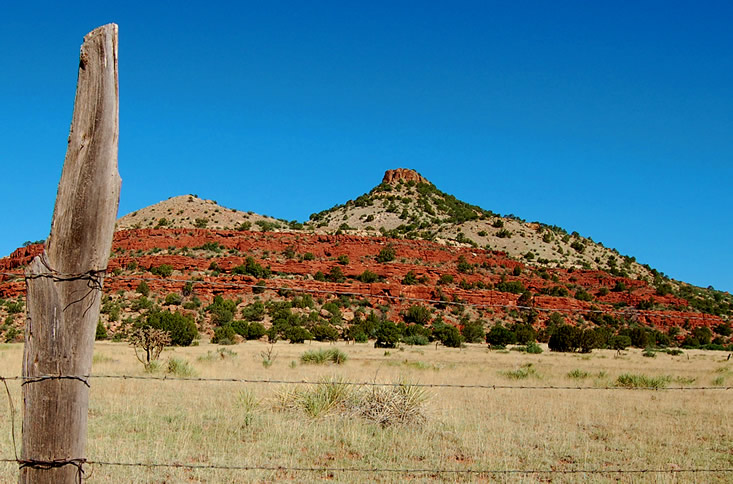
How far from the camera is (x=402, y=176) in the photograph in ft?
397

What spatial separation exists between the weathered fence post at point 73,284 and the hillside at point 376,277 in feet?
110

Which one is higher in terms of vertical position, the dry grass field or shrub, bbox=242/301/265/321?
shrub, bbox=242/301/265/321

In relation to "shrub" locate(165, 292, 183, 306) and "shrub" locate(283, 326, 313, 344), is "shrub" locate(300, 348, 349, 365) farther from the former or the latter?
"shrub" locate(165, 292, 183, 306)

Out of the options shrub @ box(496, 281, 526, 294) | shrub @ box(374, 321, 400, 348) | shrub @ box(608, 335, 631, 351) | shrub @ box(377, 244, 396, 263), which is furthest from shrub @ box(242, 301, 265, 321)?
shrub @ box(496, 281, 526, 294)

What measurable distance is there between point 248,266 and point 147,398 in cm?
5071

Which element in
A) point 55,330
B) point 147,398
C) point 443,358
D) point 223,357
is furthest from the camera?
point 443,358

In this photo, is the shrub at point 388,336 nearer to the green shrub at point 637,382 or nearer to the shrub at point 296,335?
the shrub at point 296,335

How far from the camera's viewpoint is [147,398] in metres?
11.7

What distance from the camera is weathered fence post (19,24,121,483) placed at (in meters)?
3.17

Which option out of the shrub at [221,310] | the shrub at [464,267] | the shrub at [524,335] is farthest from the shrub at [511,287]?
the shrub at [221,310]

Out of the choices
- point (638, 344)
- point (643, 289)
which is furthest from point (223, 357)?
point (643, 289)

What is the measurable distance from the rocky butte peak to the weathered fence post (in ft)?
384

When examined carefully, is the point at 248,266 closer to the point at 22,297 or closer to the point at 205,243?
the point at 205,243

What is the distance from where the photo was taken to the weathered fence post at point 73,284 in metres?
3.17
